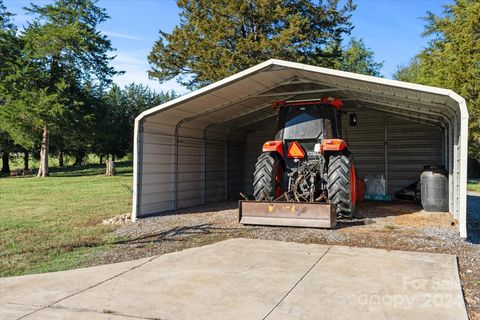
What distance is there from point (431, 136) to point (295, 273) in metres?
10.2

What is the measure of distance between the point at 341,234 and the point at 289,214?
101 cm

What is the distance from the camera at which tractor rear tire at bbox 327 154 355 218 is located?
8.00m

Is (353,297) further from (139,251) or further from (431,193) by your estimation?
(431,193)

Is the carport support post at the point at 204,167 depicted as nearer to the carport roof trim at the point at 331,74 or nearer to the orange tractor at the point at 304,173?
the carport roof trim at the point at 331,74

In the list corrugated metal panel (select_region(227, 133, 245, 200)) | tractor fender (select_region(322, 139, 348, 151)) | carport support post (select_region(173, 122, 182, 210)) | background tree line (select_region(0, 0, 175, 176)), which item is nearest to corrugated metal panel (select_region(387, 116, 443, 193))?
corrugated metal panel (select_region(227, 133, 245, 200))

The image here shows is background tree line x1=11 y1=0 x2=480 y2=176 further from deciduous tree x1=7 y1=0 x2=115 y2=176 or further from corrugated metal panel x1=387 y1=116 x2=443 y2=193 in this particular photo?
corrugated metal panel x1=387 y1=116 x2=443 y2=193

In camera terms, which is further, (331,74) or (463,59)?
(463,59)

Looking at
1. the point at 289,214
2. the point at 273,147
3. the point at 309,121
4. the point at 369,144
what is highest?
the point at 309,121

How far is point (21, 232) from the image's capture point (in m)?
7.85

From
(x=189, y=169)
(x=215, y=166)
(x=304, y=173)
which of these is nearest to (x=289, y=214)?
(x=304, y=173)

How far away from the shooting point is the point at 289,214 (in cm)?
760

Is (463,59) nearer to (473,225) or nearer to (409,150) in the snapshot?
(409,150)

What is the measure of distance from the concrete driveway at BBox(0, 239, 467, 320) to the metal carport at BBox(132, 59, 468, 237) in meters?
2.27

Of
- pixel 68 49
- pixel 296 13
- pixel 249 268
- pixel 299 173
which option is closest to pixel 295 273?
pixel 249 268
